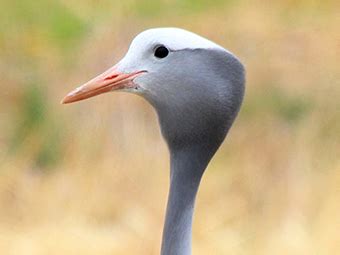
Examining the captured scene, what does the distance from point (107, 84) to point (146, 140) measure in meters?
4.08

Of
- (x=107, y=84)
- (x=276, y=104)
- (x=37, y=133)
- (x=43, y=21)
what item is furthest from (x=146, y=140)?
(x=107, y=84)

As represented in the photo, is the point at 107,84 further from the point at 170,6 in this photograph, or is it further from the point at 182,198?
the point at 170,6

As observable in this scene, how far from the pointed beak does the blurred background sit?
9.90 ft

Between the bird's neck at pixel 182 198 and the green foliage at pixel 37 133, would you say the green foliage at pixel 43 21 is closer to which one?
the green foliage at pixel 37 133

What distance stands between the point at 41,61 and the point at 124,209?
1743 mm

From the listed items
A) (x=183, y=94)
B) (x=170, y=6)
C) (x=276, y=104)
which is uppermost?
(x=170, y=6)

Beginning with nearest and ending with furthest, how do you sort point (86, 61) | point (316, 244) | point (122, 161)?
point (316, 244) < point (122, 161) < point (86, 61)

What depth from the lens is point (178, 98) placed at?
3281 mm

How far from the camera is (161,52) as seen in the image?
3.28m

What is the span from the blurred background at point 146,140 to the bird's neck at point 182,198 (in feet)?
9.74

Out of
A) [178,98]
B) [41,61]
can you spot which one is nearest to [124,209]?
[41,61]

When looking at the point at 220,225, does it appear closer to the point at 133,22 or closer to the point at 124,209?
the point at 124,209

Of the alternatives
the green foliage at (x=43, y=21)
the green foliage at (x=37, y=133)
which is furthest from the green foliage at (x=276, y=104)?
the green foliage at (x=43, y=21)

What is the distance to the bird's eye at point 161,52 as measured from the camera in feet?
10.7
